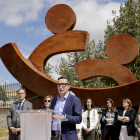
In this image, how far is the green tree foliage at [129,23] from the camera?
12867mm

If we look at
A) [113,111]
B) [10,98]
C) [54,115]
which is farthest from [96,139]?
[10,98]

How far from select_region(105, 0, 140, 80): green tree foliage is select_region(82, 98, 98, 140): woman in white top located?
8353mm

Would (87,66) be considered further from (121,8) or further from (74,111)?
(121,8)

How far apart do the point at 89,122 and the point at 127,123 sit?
2.85 ft

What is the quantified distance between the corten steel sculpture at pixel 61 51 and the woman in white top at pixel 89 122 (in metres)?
1.48

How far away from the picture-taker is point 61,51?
23.7ft

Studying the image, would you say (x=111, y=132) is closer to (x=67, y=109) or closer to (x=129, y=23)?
(x=67, y=109)

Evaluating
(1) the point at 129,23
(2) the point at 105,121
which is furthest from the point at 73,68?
(2) the point at 105,121

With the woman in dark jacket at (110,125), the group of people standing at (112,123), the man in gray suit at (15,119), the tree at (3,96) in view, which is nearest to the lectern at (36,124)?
the man in gray suit at (15,119)


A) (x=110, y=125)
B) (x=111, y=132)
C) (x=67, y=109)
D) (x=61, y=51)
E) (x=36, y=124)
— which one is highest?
(x=61, y=51)

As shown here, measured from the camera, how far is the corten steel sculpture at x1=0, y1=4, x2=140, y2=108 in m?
6.79

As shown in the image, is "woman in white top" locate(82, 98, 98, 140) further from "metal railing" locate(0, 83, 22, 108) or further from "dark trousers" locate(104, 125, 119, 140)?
"metal railing" locate(0, 83, 22, 108)

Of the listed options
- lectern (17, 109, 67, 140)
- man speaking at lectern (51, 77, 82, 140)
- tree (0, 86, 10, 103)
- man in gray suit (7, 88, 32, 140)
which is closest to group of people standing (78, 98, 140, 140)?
man in gray suit (7, 88, 32, 140)

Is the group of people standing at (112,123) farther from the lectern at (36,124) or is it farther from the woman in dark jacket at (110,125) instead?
the lectern at (36,124)
